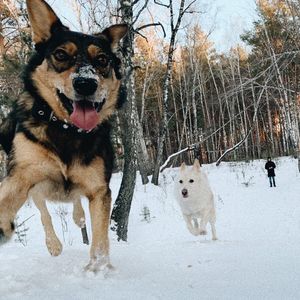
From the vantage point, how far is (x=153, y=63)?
89.6 feet

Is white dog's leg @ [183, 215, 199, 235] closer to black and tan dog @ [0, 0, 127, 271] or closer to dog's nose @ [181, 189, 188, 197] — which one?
dog's nose @ [181, 189, 188, 197]

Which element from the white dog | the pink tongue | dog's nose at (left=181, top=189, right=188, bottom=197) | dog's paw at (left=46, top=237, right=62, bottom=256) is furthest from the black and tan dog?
dog's nose at (left=181, top=189, right=188, bottom=197)

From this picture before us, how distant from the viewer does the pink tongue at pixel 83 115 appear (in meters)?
2.71

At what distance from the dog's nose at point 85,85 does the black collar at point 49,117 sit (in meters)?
0.32

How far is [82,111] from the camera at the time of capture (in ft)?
8.93

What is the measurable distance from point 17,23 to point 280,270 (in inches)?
603

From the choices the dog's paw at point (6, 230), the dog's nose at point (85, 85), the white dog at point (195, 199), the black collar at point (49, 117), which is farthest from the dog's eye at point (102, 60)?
the white dog at point (195, 199)

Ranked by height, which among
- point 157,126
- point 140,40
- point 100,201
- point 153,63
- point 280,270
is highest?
point 140,40

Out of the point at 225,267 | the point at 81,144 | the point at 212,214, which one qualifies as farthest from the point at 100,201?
the point at 212,214

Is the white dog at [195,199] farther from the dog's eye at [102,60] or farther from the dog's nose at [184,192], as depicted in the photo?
the dog's eye at [102,60]

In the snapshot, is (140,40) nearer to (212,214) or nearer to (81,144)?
(212,214)

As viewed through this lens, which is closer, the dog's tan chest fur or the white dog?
the dog's tan chest fur

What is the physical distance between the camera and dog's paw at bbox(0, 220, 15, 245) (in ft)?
8.80

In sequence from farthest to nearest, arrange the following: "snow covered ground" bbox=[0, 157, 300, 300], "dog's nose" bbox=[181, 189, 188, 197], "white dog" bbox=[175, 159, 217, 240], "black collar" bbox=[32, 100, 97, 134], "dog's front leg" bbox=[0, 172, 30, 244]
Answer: "dog's nose" bbox=[181, 189, 188, 197] → "white dog" bbox=[175, 159, 217, 240] → "black collar" bbox=[32, 100, 97, 134] → "dog's front leg" bbox=[0, 172, 30, 244] → "snow covered ground" bbox=[0, 157, 300, 300]
